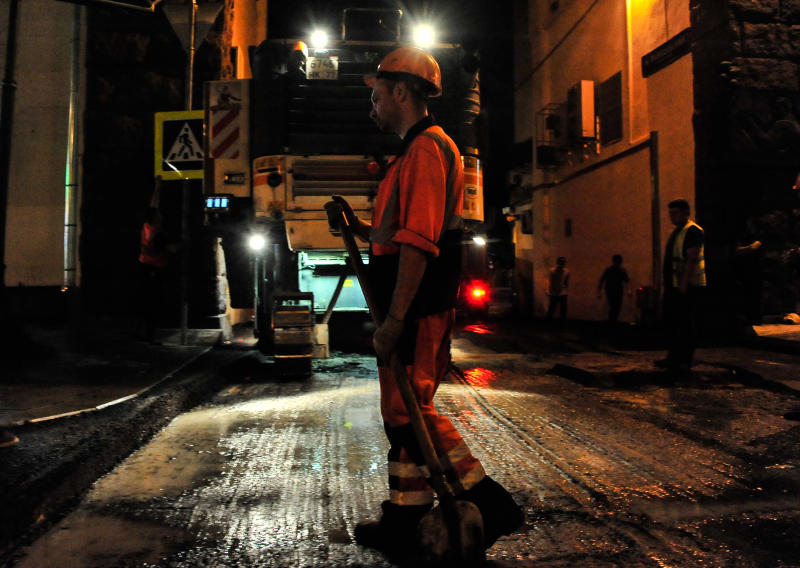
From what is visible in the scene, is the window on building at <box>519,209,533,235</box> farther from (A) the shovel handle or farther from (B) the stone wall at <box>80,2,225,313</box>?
(A) the shovel handle

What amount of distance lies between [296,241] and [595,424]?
11.6ft

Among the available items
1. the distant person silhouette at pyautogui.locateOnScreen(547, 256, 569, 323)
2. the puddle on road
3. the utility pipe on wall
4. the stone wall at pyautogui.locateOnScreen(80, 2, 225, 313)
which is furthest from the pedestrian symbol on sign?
the distant person silhouette at pyautogui.locateOnScreen(547, 256, 569, 323)

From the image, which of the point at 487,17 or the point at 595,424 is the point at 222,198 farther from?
the point at 487,17

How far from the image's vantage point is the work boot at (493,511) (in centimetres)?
217

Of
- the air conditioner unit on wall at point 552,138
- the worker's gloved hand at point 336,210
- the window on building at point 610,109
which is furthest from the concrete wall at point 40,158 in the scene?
the air conditioner unit on wall at point 552,138

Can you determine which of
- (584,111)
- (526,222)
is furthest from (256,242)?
(526,222)

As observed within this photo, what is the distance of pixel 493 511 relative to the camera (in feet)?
7.13

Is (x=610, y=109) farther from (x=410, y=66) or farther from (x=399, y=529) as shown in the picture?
(x=399, y=529)

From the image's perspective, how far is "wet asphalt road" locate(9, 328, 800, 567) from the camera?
7.48 feet

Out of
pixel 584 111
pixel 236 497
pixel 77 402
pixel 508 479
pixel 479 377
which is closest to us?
pixel 236 497

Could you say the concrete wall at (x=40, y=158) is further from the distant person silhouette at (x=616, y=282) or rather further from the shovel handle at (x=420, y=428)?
the distant person silhouette at (x=616, y=282)

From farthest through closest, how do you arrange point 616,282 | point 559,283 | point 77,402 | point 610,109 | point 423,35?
point 559,283 → point 610,109 → point 616,282 → point 423,35 → point 77,402

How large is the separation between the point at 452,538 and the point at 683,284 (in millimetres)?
4883

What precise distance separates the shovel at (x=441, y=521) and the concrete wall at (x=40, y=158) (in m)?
8.95
